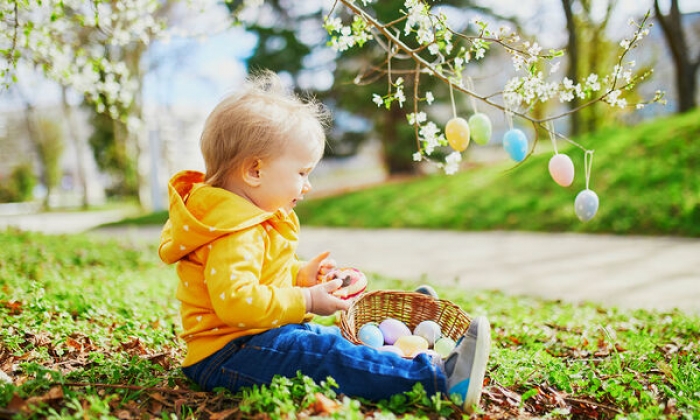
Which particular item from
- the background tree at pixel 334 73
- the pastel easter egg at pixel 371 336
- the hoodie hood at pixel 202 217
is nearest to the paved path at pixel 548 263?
the pastel easter egg at pixel 371 336

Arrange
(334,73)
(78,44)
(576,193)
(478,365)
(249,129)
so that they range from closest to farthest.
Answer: (478,365) < (249,129) < (78,44) < (576,193) < (334,73)

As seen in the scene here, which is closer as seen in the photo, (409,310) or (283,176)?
(283,176)

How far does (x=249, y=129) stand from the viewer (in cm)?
222

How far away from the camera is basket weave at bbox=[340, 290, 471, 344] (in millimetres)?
2664

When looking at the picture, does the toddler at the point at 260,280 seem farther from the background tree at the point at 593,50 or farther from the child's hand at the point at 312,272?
the background tree at the point at 593,50

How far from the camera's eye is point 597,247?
6535mm

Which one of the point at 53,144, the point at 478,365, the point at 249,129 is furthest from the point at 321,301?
the point at 53,144

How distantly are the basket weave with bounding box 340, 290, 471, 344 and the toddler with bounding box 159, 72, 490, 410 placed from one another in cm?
47

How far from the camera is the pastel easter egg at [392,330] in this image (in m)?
2.69

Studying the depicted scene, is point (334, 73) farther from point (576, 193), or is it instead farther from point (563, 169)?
point (563, 169)

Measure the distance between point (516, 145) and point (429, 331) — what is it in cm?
108

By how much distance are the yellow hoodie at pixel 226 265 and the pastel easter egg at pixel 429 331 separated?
759 mm

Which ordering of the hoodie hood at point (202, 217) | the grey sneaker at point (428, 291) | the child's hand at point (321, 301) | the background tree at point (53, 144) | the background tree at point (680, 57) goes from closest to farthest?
the hoodie hood at point (202, 217)
the child's hand at point (321, 301)
the grey sneaker at point (428, 291)
the background tree at point (680, 57)
the background tree at point (53, 144)

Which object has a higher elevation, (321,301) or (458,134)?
(458,134)
